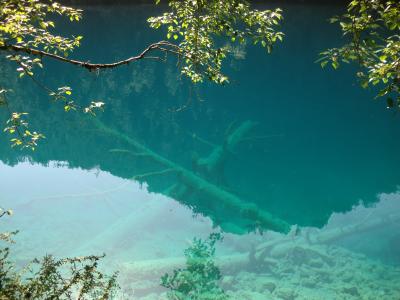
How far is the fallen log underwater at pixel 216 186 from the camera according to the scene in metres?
9.76

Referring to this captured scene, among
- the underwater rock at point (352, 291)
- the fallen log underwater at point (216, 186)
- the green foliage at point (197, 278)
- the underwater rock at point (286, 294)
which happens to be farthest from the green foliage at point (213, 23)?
the fallen log underwater at point (216, 186)

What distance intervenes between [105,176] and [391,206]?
7.97 meters

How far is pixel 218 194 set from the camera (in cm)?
1070

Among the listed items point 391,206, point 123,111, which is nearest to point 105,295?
point 391,206

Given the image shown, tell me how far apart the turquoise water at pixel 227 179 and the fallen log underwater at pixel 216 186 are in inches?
1.5

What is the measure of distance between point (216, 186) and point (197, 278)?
3550mm

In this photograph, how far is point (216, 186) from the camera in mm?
11031

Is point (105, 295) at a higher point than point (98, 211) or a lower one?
lower

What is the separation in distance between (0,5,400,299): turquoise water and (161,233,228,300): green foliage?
0.22 meters

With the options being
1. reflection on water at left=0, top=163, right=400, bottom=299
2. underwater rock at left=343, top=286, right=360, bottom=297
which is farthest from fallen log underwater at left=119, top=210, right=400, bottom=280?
underwater rock at left=343, top=286, right=360, bottom=297

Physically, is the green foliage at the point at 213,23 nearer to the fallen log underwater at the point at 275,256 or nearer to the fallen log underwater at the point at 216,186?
the fallen log underwater at the point at 275,256

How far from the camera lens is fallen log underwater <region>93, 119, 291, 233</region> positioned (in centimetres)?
976

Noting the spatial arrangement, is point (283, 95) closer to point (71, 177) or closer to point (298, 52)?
point (298, 52)

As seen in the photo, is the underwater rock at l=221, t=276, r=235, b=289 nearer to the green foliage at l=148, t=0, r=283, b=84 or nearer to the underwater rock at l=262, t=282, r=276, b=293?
the underwater rock at l=262, t=282, r=276, b=293
